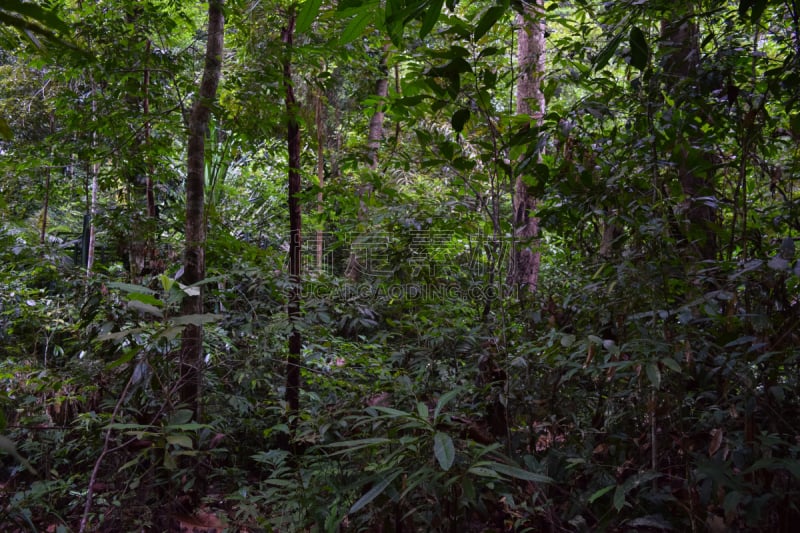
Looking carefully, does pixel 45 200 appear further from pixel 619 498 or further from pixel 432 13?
pixel 619 498

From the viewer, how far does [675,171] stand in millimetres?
1997

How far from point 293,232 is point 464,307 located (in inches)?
43.8

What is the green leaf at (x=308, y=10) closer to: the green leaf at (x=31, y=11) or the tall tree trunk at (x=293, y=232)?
the green leaf at (x=31, y=11)

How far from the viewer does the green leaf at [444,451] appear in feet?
4.26

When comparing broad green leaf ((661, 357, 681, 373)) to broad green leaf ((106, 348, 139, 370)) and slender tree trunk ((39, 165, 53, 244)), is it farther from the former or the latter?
slender tree trunk ((39, 165, 53, 244))

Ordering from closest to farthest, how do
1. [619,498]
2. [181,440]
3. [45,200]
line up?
[619,498]
[181,440]
[45,200]

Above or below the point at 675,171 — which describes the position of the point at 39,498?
below

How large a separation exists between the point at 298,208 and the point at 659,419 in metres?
2.18

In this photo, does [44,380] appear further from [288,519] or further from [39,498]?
[288,519]

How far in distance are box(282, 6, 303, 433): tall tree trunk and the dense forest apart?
0.07 ft

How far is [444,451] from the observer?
1333mm

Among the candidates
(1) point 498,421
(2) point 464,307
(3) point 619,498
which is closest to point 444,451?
(3) point 619,498

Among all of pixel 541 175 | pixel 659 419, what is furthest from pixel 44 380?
pixel 659 419

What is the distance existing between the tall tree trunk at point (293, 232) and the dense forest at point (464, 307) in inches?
0.9
